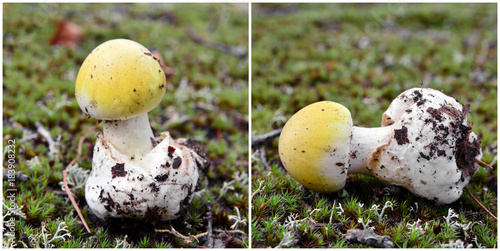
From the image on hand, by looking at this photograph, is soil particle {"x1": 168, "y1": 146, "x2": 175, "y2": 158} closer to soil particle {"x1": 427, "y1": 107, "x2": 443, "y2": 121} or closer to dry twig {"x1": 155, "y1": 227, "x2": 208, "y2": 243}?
dry twig {"x1": 155, "y1": 227, "x2": 208, "y2": 243}

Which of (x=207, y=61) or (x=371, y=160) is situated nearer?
(x=371, y=160)

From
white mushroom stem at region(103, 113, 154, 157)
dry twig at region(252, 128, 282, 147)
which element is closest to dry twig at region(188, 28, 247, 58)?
dry twig at region(252, 128, 282, 147)

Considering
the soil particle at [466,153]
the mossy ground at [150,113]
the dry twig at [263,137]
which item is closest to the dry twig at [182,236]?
the mossy ground at [150,113]

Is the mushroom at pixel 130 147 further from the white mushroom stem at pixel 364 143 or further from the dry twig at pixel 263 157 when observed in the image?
the white mushroom stem at pixel 364 143

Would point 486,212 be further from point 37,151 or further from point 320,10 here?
point 320,10

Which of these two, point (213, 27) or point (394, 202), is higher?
point (213, 27)

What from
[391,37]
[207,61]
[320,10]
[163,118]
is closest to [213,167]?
[163,118]
